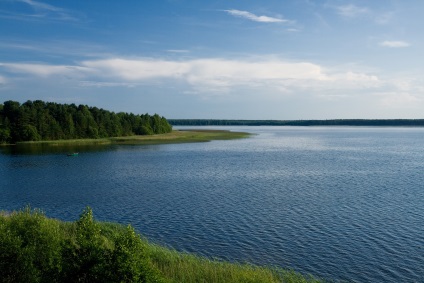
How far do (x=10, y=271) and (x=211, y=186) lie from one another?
3993 centimetres

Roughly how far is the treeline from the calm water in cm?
5822

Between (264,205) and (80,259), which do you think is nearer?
(80,259)

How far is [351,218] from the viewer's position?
3944cm

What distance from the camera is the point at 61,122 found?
151500 mm

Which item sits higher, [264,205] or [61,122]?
[61,122]

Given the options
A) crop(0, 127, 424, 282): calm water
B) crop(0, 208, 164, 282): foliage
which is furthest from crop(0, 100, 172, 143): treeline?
crop(0, 208, 164, 282): foliage

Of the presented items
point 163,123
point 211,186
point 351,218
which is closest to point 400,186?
point 351,218

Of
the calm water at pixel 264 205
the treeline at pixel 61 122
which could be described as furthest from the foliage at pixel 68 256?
the treeline at pixel 61 122

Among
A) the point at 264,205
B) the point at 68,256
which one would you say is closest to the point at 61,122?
the point at 264,205

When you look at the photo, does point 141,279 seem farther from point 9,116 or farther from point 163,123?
point 163,123

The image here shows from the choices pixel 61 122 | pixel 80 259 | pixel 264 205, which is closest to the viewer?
pixel 80 259

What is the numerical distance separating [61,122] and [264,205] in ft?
409

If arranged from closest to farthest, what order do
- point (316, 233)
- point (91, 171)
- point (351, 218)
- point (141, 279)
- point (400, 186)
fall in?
point (141, 279), point (316, 233), point (351, 218), point (400, 186), point (91, 171)

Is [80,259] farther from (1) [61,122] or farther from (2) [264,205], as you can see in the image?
(1) [61,122]
